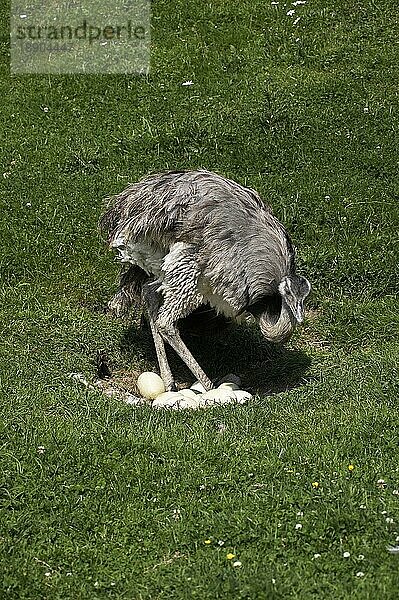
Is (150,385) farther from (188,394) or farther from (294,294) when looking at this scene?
(294,294)

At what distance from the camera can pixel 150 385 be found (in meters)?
9.78

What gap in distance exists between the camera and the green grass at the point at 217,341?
651 centimetres

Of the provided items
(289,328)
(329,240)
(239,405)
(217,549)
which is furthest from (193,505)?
(329,240)

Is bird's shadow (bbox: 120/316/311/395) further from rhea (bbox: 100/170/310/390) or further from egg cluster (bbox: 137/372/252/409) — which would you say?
rhea (bbox: 100/170/310/390)

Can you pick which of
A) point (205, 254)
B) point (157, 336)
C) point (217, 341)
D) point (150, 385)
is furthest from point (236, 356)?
point (205, 254)

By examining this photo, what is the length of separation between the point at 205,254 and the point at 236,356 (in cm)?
161

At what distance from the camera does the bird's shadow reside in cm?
1023

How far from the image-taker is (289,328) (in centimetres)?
949

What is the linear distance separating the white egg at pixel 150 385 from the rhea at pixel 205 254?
8 cm

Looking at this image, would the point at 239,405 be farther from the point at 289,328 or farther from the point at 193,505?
the point at 193,505

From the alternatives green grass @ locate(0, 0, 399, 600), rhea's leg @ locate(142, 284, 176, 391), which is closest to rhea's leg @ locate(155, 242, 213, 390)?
rhea's leg @ locate(142, 284, 176, 391)

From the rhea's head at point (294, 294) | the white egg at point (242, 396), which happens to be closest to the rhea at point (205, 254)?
the rhea's head at point (294, 294)

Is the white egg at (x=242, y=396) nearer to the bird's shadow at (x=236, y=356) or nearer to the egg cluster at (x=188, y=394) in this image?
the egg cluster at (x=188, y=394)

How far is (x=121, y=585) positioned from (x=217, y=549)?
2.14ft
